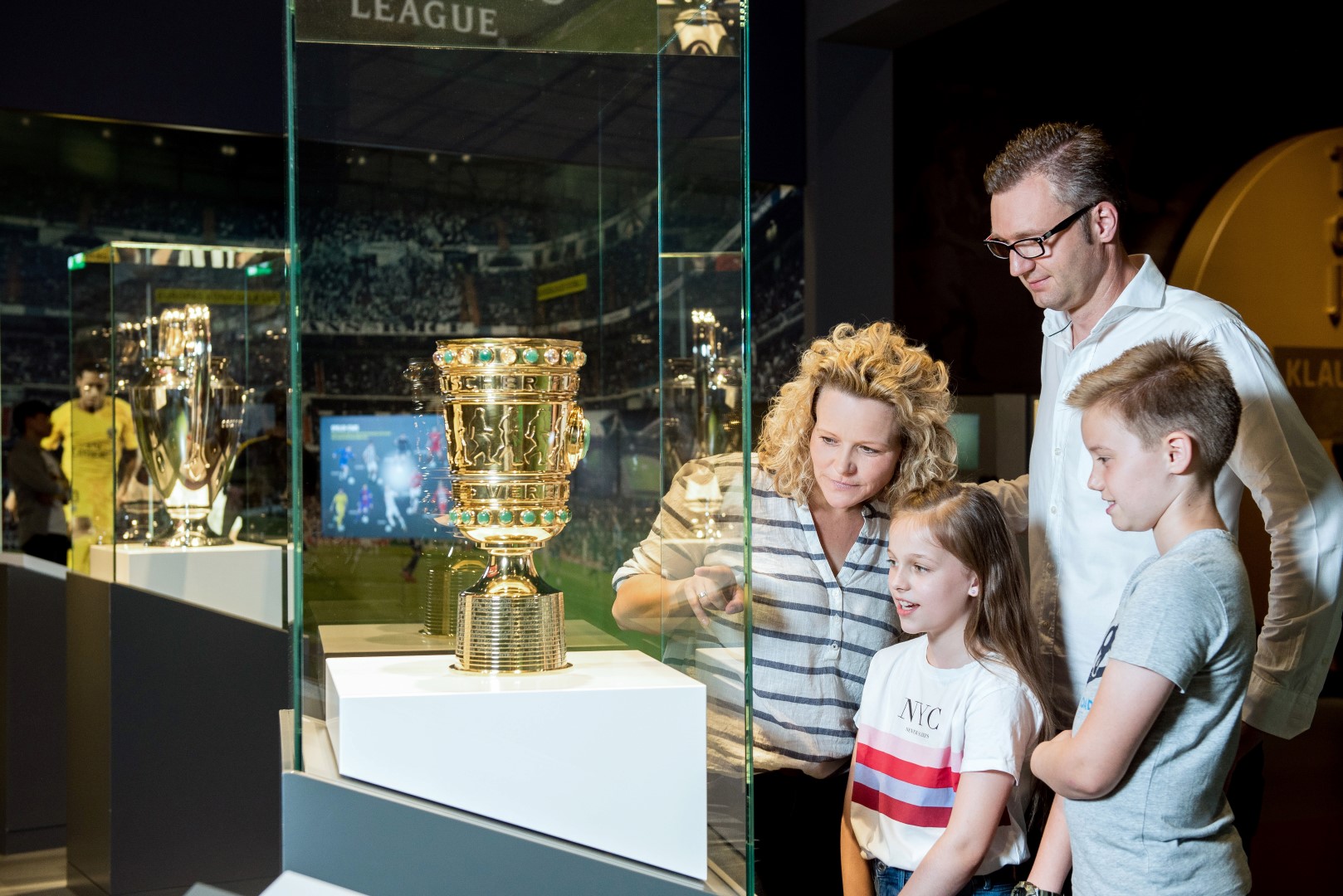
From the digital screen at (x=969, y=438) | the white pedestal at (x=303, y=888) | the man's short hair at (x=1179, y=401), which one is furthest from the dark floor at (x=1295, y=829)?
the white pedestal at (x=303, y=888)

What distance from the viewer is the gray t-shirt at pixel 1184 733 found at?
1416 mm

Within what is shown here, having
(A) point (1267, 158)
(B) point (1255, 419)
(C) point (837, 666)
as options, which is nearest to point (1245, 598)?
(B) point (1255, 419)

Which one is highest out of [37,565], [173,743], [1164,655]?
[1164,655]

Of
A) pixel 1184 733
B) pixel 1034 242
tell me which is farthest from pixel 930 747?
pixel 1034 242

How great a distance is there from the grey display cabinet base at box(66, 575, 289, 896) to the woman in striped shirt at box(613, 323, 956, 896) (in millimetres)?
2161

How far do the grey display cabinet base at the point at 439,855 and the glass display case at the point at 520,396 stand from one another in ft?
0.07

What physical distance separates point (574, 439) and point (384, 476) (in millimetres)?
305

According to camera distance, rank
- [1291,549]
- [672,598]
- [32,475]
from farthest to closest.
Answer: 1. [32,475]
2. [1291,549]
3. [672,598]

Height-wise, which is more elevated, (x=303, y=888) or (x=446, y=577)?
(x=446, y=577)

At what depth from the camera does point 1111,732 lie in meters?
1.43

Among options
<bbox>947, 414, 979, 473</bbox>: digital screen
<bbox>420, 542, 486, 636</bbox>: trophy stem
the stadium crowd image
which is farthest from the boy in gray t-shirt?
<bbox>947, 414, 979, 473</bbox>: digital screen

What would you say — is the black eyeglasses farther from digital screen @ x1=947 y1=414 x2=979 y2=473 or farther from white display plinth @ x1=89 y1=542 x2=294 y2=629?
digital screen @ x1=947 y1=414 x2=979 y2=473

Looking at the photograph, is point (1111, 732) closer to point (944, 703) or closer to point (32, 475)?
point (944, 703)

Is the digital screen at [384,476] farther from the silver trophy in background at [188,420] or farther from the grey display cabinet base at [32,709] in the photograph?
the grey display cabinet base at [32,709]
